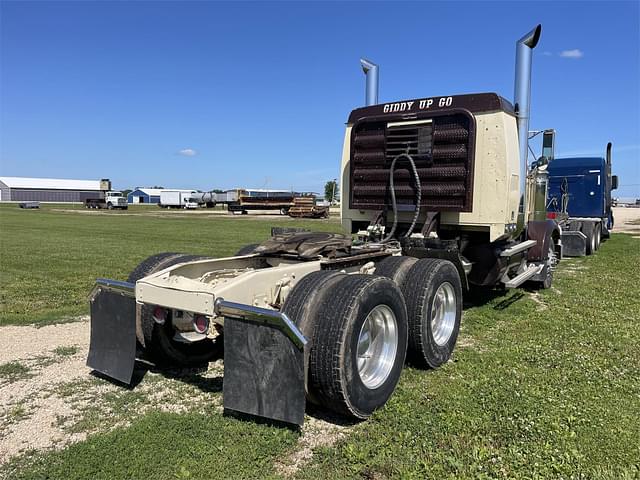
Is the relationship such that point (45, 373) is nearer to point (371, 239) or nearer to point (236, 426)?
point (236, 426)

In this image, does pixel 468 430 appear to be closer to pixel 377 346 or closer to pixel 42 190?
pixel 377 346

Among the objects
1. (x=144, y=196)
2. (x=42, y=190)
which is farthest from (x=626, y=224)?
(x=42, y=190)

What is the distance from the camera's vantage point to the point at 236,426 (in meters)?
3.64

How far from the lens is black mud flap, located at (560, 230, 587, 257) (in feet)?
50.3

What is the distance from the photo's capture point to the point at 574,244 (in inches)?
607

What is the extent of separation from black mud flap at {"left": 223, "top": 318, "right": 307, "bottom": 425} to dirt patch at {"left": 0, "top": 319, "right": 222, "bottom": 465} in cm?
62

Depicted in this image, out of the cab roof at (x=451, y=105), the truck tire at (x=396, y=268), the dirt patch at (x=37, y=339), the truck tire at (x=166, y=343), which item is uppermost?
the cab roof at (x=451, y=105)

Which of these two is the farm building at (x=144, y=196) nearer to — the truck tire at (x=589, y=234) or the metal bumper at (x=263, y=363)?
the truck tire at (x=589, y=234)

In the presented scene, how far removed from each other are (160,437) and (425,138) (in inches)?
183

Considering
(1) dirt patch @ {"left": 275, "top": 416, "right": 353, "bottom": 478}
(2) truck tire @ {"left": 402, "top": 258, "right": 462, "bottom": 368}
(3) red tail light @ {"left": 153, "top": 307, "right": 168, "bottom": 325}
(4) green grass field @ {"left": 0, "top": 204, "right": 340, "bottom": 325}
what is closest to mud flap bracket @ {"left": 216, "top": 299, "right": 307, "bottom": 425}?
(1) dirt patch @ {"left": 275, "top": 416, "right": 353, "bottom": 478}

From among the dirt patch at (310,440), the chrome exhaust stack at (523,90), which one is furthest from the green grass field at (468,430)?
the chrome exhaust stack at (523,90)

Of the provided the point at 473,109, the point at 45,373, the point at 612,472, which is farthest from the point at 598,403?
the point at 45,373

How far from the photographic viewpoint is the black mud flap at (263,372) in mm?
3363

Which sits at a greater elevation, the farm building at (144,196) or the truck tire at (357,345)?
the farm building at (144,196)
